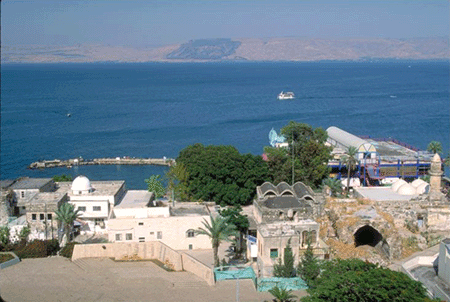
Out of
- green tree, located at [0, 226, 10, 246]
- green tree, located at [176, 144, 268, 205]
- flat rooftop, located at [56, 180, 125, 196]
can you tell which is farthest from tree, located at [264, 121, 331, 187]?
green tree, located at [0, 226, 10, 246]

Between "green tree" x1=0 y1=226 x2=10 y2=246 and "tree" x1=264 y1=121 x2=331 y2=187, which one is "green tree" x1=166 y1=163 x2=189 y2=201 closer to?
"tree" x1=264 y1=121 x2=331 y2=187

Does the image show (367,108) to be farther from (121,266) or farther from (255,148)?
(121,266)

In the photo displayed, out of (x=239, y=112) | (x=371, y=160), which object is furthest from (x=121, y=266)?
(x=239, y=112)

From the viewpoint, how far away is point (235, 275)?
109 feet

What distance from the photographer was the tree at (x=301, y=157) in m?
54.8

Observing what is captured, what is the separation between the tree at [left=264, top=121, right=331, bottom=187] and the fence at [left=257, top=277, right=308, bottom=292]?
2238cm

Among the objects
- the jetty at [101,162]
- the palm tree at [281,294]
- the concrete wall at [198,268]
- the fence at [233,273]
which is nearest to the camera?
the palm tree at [281,294]

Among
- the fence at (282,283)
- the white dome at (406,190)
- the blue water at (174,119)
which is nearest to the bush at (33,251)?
the fence at (282,283)

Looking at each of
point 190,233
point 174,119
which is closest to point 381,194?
point 190,233

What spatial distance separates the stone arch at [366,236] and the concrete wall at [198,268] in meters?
12.6

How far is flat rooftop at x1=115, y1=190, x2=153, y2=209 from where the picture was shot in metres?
44.7

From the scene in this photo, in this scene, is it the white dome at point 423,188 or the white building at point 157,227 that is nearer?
the white building at point 157,227

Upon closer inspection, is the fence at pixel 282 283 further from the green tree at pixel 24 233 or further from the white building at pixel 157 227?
the green tree at pixel 24 233

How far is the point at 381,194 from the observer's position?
157 feet
